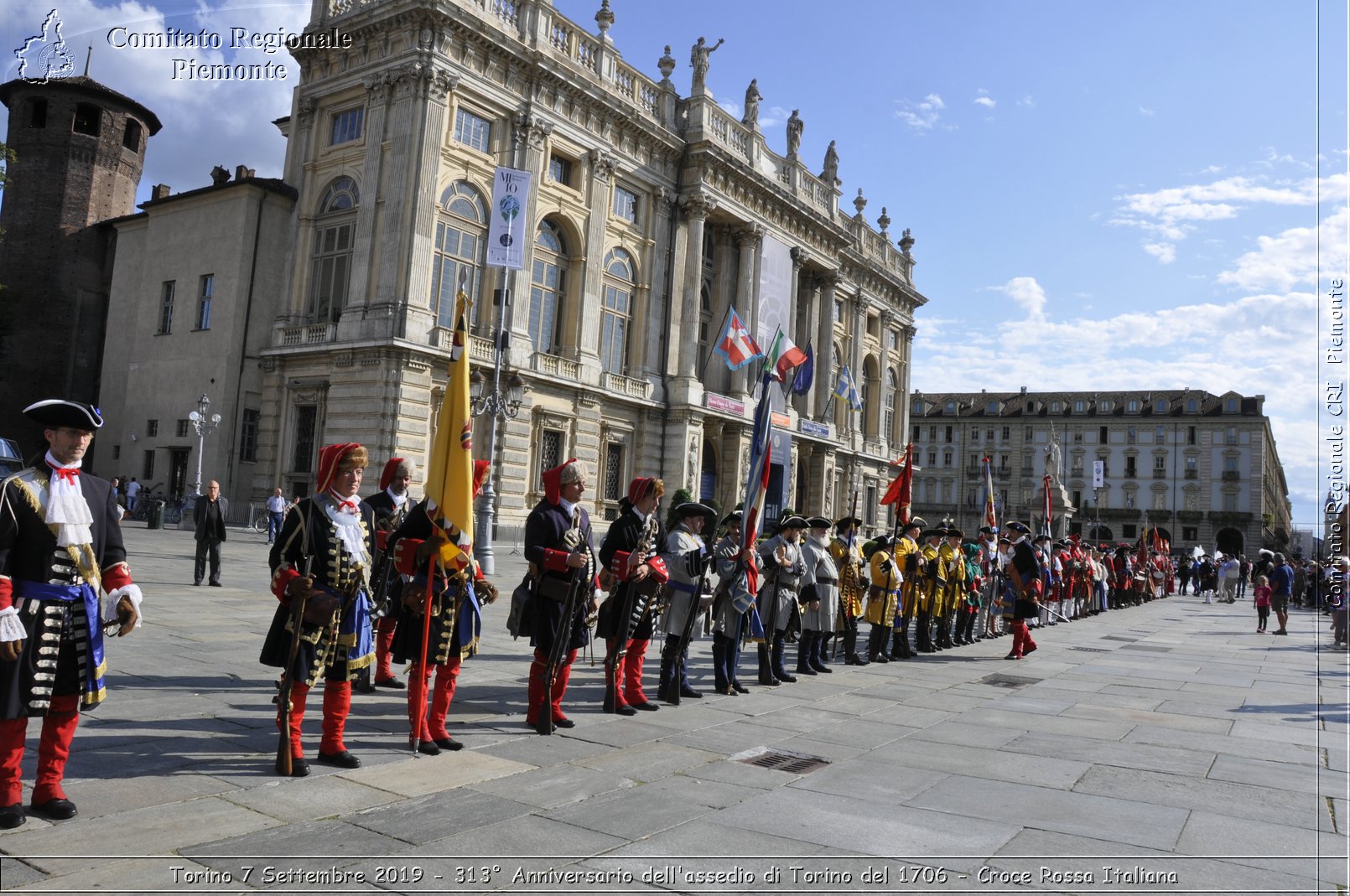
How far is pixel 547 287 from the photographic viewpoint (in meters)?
33.1

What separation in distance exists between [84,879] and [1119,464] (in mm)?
100383

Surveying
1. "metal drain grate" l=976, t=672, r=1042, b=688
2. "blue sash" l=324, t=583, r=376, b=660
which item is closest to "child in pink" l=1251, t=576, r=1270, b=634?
"metal drain grate" l=976, t=672, r=1042, b=688

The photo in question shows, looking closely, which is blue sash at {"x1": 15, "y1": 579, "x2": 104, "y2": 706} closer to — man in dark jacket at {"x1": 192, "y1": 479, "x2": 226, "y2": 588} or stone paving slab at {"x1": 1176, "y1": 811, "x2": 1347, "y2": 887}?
stone paving slab at {"x1": 1176, "y1": 811, "x2": 1347, "y2": 887}

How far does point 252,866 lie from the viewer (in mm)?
4129

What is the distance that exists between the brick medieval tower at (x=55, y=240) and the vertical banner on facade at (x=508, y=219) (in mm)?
27085

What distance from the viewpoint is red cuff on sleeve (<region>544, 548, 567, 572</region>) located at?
7.13 m

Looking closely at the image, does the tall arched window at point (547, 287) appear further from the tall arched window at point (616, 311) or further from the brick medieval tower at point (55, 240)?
the brick medieval tower at point (55, 240)

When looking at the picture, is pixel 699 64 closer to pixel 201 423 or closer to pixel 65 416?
pixel 201 423

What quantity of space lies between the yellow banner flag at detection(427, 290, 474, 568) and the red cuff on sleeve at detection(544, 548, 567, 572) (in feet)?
2.20

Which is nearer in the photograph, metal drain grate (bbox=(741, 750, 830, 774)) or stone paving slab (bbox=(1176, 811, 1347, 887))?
stone paving slab (bbox=(1176, 811, 1347, 887))

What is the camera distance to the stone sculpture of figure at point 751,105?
4138 cm

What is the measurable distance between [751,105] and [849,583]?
1316 inches

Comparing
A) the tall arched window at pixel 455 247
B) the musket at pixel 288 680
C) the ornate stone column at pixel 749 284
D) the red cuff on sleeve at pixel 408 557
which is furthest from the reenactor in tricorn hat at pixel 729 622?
the ornate stone column at pixel 749 284

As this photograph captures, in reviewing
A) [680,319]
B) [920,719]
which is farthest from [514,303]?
[920,719]
